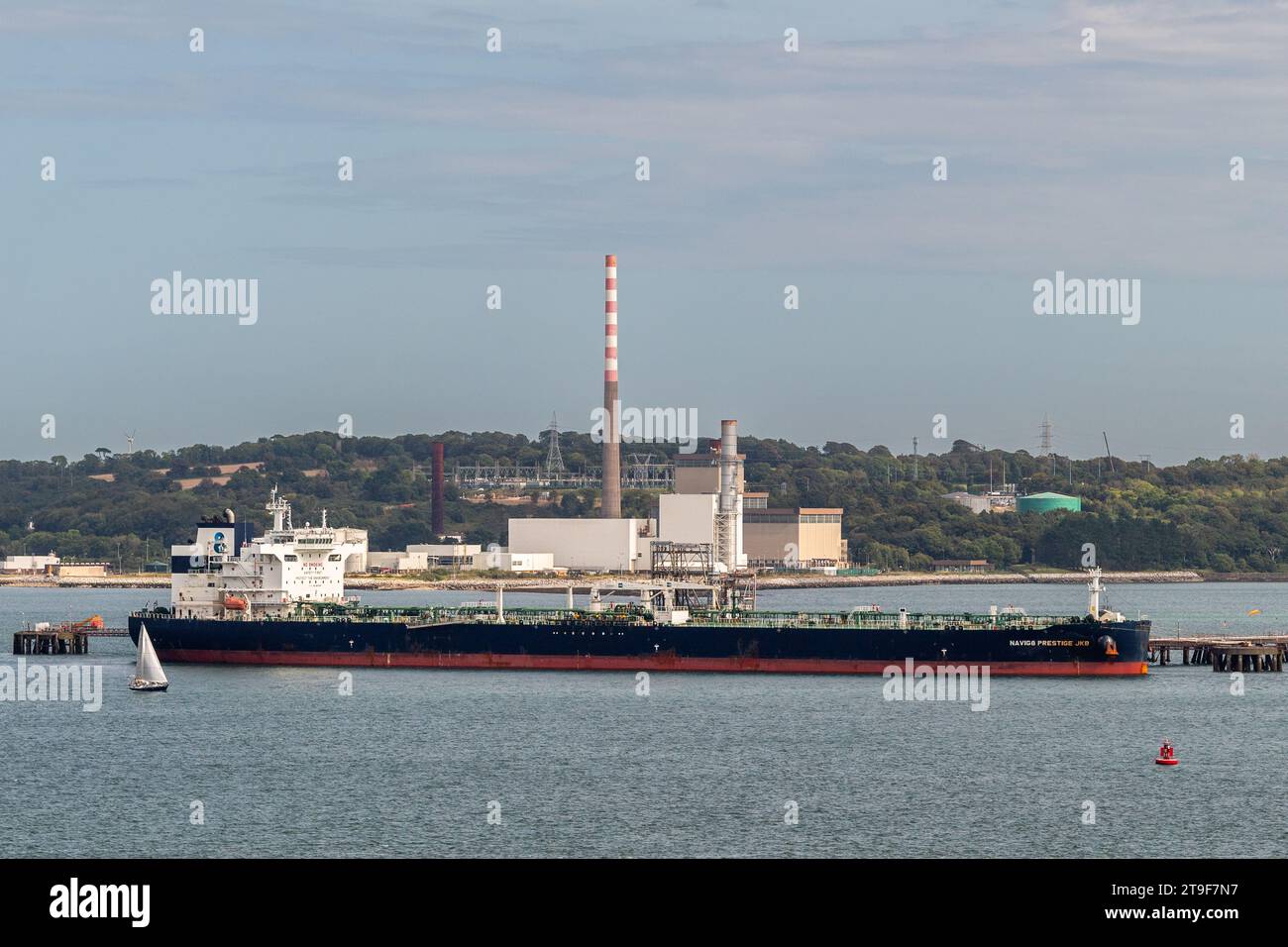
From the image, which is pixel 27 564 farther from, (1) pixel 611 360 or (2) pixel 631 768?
(2) pixel 631 768

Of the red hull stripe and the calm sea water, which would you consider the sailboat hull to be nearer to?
the calm sea water

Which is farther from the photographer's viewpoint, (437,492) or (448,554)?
(437,492)

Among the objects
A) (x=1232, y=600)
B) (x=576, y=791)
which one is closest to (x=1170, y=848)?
(x=576, y=791)

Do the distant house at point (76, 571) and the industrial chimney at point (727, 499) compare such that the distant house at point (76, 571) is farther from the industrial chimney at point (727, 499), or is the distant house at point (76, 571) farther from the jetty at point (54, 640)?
the jetty at point (54, 640)

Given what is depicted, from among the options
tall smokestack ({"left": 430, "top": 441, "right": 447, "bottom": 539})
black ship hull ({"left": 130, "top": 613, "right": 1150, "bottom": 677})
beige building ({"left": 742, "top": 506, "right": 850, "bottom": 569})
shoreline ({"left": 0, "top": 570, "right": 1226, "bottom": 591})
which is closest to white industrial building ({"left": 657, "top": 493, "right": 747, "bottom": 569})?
shoreline ({"left": 0, "top": 570, "right": 1226, "bottom": 591})

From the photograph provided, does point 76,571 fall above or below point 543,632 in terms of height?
above

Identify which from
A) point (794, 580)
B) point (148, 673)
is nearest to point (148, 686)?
point (148, 673)

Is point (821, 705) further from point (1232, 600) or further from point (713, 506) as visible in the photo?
point (1232, 600)

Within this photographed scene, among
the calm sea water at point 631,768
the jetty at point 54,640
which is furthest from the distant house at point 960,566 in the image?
the jetty at point 54,640
